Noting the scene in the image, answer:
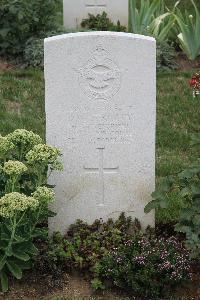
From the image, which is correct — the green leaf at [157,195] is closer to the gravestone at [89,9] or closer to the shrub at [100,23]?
the shrub at [100,23]

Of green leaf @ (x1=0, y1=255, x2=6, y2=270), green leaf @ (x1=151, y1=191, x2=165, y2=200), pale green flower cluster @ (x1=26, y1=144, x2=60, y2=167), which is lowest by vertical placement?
green leaf @ (x1=0, y1=255, x2=6, y2=270)

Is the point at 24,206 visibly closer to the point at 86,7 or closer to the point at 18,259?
the point at 18,259

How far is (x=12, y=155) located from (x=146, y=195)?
0.89 meters

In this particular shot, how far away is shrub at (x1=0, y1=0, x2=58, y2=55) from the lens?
8.71 metres

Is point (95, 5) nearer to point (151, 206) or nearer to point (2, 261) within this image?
point (151, 206)

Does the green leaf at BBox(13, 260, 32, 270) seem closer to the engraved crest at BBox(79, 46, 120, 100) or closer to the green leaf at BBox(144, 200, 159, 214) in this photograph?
the green leaf at BBox(144, 200, 159, 214)

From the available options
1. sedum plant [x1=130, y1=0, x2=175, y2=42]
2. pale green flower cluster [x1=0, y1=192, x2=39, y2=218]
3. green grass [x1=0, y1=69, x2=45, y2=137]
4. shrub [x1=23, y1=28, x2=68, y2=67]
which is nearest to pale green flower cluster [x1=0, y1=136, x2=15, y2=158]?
pale green flower cluster [x1=0, y1=192, x2=39, y2=218]

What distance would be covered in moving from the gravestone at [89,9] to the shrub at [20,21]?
86 centimetres

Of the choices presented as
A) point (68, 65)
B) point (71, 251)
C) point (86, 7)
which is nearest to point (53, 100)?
point (68, 65)

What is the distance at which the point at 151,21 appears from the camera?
929 cm

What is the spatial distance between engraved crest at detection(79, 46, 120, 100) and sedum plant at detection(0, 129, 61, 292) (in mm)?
451

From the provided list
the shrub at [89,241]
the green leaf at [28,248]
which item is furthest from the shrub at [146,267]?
the green leaf at [28,248]

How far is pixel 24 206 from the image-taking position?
4.27 m

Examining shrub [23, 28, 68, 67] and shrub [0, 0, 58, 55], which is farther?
shrub [0, 0, 58, 55]
